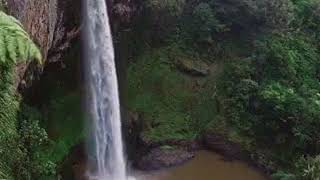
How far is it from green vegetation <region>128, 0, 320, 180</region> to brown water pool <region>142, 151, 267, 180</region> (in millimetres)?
388

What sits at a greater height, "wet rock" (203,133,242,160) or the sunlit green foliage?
the sunlit green foliage

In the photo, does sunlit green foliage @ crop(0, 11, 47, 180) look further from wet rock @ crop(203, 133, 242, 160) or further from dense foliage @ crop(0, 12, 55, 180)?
wet rock @ crop(203, 133, 242, 160)

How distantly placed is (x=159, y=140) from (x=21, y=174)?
13.2 ft

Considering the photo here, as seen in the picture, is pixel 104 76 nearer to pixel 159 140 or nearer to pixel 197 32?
pixel 159 140

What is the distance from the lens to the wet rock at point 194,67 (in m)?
12.7

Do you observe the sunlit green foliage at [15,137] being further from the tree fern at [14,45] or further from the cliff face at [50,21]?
the tree fern at [14,45]

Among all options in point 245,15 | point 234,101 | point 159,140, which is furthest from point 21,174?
point 245,15

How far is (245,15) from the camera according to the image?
509 inches

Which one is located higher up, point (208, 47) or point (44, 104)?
point (208, 47)

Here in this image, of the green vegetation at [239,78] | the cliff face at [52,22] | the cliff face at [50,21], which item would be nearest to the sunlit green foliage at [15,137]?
the cliff face at [52,22]

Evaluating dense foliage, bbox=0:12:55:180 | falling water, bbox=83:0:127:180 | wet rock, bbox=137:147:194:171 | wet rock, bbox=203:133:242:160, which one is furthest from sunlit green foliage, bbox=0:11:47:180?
wet rock, bbox=203:133:242:160

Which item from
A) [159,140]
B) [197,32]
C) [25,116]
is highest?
[197,32]

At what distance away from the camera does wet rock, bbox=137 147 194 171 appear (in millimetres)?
11023

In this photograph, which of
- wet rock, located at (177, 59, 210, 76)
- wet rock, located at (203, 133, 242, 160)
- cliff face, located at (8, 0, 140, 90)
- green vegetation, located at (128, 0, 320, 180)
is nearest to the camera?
cliff face, located at (8, 0, 140, 90)
